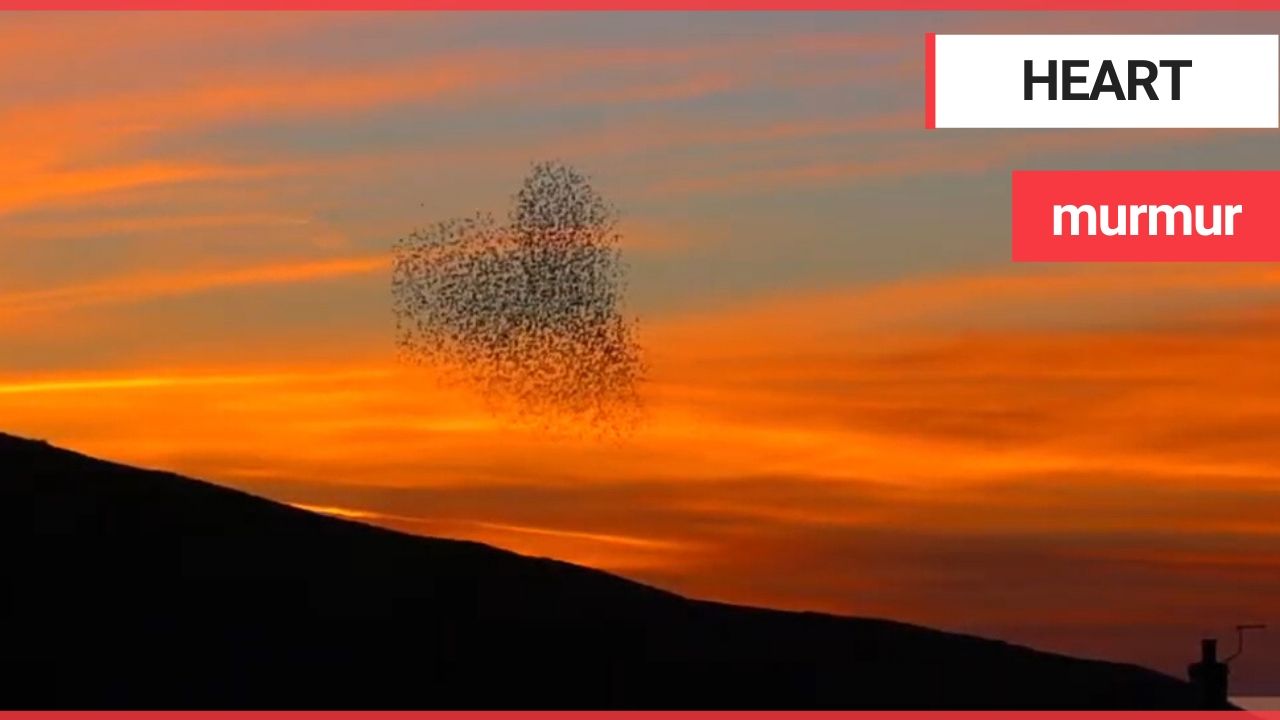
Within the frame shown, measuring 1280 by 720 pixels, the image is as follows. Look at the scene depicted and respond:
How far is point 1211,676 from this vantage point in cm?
4325

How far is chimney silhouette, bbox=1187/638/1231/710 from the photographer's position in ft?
141

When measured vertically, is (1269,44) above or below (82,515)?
above

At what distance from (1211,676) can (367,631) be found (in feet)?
52.3

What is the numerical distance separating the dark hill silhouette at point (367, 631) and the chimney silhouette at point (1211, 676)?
9.65 feet

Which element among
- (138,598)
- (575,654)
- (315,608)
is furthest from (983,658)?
(138,598)

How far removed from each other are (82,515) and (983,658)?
19227 mm

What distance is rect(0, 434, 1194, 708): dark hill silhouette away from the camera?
3834 centimetres

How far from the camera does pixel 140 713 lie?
1385 inches

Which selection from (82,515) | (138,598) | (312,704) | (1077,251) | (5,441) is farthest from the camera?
(5,441)

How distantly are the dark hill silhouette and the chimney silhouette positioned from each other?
294 centimetres

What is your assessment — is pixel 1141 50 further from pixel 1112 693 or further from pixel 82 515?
pixel 82 515

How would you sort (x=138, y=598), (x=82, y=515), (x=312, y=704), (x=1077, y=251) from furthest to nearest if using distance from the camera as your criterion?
(x=82, y=515) < (x=138, y=598) < (x=312, y=704) < (x=1077, y=251)

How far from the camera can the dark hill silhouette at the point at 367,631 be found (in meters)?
38.3

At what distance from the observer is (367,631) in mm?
41219
